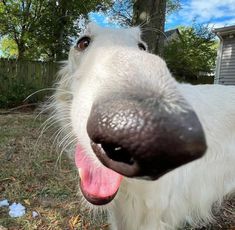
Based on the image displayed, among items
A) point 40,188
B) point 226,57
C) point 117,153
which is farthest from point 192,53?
point 117,153

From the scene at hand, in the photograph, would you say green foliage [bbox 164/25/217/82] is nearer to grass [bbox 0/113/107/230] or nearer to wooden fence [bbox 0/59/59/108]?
wooden fence [bbox 0/59/59/108]

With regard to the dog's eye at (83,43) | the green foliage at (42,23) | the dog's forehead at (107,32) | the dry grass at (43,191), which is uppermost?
the green foliage at (42,23)

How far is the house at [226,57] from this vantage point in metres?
16.0

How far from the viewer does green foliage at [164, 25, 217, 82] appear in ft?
60.3

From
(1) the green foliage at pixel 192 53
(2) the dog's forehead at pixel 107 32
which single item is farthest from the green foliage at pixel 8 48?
(2) the dog's forehead at pixel 107 32

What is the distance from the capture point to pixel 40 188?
323cm

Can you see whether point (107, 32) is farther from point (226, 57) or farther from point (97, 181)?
point (226, 57)

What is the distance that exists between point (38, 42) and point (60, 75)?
1677 cm

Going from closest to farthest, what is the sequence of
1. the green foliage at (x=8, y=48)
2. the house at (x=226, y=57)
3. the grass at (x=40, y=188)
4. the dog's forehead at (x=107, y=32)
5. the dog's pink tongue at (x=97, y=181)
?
the dog's pink tongue at (x=97, y=181)
the dog's forehead at (x=107, y=32)
the grass at (x=40, y=188)
the house at (x=226, y=57)
the green foliage at (x=8, y=48)

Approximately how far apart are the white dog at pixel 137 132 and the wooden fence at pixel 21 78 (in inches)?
325

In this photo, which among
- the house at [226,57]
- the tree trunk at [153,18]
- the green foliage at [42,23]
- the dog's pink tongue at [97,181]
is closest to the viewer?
the dog's pink tongue at [97,181]

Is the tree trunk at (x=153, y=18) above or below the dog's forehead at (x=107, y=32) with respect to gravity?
above

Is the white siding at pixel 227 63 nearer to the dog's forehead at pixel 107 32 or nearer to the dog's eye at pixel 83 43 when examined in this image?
the dog's forehead at pixel 107 32

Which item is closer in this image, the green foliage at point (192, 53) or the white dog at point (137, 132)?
the white dog at point (137, 132)
